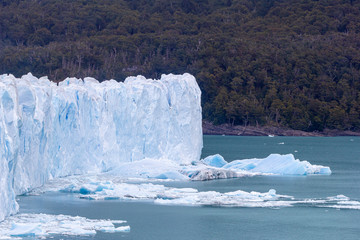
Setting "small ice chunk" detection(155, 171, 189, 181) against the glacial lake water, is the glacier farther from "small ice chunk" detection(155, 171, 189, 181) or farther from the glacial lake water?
the glacial lake water

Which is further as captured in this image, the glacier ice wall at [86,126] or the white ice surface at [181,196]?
the white ice surface at [181,196]

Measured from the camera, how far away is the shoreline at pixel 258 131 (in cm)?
7050

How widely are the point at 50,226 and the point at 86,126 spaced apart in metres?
10.3

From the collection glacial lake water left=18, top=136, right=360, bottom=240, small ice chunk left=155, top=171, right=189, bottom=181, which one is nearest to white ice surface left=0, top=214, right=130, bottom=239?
glacial lake water left=18, top=136, right=360, bottom=240

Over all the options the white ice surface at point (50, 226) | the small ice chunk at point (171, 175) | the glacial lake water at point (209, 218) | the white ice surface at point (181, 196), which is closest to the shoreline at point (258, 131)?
the small ice chunk at point (171, 175)

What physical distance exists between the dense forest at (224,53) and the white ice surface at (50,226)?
2151 inches

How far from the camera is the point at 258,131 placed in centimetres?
7094

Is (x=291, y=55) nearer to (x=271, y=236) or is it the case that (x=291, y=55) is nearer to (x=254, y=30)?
(x=254, y=30)

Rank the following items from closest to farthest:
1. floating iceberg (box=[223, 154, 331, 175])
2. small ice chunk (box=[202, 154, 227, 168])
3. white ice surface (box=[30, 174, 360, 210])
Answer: white ice surface (box=[30, 174, 360, 210]), floating iceberg (box=[223, 154, 331, 175]), small ice chunk (box=[202, 154, 227, 168])

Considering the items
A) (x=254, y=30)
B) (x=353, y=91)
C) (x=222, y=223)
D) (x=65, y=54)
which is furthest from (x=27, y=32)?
(x=222, y=223)

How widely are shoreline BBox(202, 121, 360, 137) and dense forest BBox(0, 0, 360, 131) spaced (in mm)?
585

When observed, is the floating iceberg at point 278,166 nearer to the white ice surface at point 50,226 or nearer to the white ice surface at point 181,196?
the white ice surface at point 181,196

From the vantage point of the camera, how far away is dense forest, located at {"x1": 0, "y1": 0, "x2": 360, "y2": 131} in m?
71.6

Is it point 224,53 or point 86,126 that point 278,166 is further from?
point 224,53
